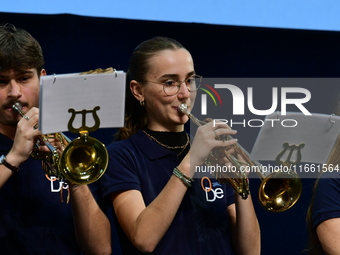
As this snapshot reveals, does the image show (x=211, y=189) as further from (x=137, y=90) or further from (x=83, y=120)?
(x=83, y=120)

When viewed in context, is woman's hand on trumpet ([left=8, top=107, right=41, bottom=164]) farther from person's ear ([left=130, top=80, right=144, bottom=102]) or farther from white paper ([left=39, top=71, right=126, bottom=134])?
person's ear ([left=130, top=80, right=144, bottom=102])

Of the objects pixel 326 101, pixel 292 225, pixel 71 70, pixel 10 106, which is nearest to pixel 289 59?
pixel 326 101

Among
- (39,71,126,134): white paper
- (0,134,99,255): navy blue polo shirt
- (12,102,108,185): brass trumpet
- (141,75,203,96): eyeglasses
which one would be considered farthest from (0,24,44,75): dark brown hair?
(141,75,203,96): eyeglasses

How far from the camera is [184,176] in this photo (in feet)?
7.09

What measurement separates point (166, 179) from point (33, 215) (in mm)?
508

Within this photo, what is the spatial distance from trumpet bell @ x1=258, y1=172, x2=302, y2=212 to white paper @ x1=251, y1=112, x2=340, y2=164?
0.39 ft

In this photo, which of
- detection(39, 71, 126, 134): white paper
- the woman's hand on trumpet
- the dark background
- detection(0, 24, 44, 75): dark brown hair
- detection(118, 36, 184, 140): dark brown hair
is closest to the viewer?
detection(39, 71, 126, 134): white paper

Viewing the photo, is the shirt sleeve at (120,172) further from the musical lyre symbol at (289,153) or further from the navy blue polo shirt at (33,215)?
the musical lyre symbol at (289,153)

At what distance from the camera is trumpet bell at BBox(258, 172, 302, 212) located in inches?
92.7

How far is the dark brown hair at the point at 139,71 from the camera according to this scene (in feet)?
7.95

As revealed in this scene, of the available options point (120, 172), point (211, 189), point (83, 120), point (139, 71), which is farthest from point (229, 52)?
point (83, 120)

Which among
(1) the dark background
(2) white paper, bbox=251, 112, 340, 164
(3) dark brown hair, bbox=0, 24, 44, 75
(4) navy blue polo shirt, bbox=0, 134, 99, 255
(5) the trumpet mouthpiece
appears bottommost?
(4) navy blue polo shirt, bbox=0, 134, 99, 255

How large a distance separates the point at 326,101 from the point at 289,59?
0.31 m

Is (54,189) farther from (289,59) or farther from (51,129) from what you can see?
(289,59)
